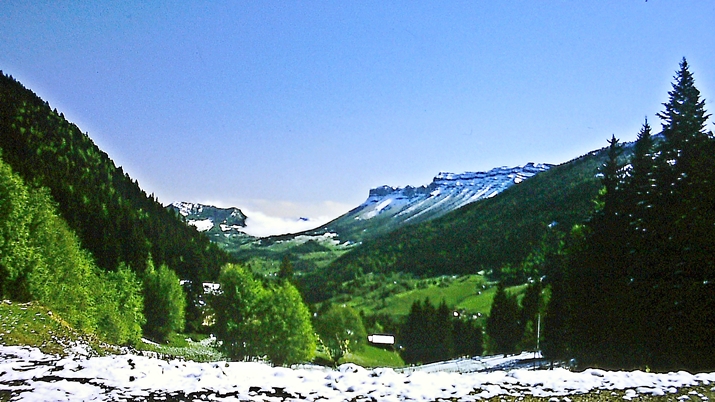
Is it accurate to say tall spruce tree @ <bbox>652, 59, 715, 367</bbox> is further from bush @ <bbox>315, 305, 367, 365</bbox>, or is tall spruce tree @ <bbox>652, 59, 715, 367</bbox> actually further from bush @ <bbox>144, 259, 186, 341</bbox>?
bush @ <bbox>315, 305, 367, 365</bbox>

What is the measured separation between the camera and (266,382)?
16.1 meters

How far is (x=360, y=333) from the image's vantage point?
131625 millimetres

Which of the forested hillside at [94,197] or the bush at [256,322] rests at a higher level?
the forested hillside at [94,197]

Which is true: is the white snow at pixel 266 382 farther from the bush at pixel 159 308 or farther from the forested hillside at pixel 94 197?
the bush at pixel 159 308

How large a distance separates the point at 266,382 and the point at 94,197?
80.4m

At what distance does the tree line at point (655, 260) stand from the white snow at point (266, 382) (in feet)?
57.9

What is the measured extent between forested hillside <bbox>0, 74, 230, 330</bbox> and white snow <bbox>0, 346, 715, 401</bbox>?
44883 millimetres

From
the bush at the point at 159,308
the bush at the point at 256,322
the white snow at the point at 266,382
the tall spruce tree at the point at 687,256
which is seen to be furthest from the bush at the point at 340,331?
the white snow at the point at 266,382

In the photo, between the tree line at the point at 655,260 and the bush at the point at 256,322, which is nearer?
the tree line at the point at 655,260

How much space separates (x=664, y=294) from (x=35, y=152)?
83.2 metres

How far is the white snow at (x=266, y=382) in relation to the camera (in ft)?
48.8

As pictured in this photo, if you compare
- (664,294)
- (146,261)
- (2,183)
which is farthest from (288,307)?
(664,294)

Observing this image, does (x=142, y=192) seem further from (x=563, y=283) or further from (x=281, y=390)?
(x=281, y=390)

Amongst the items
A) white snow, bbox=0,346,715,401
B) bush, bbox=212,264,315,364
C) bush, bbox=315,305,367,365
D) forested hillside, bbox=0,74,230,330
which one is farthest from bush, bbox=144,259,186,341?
white snow, bbox=0,346,715,401
